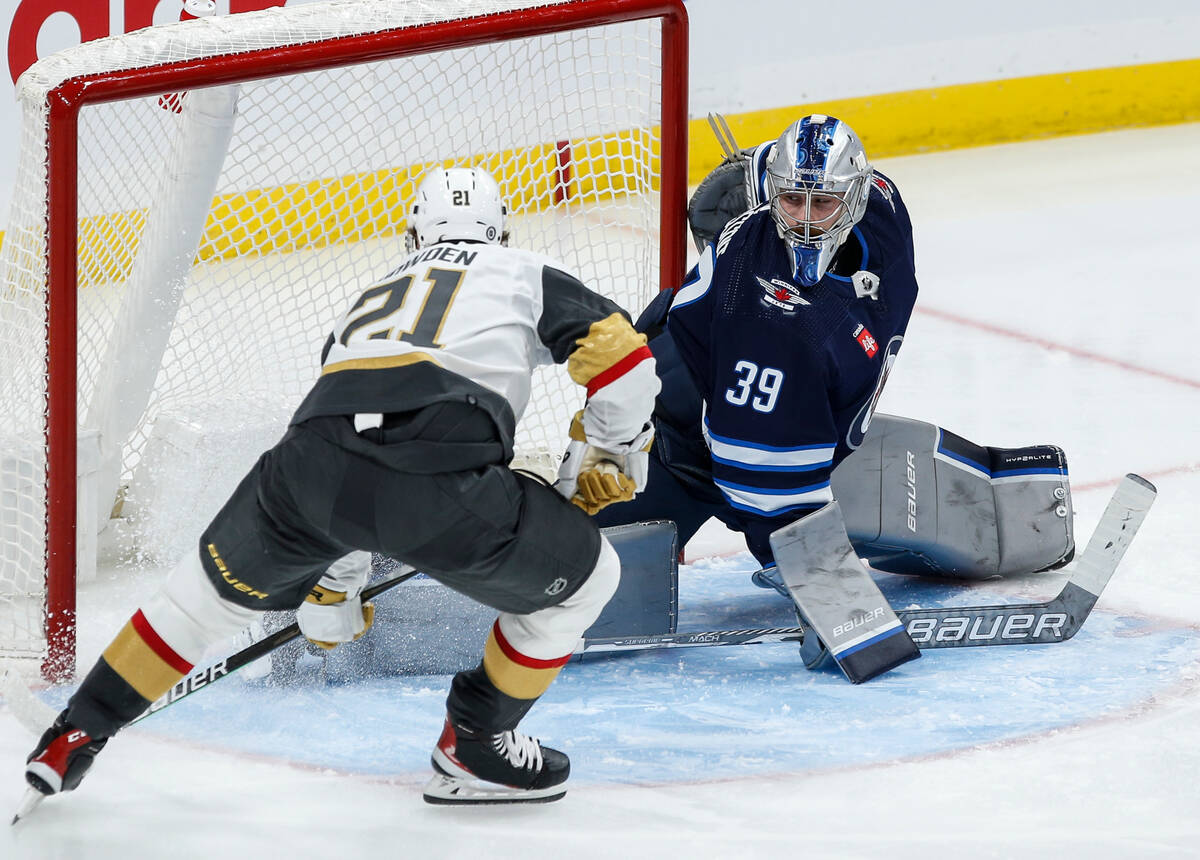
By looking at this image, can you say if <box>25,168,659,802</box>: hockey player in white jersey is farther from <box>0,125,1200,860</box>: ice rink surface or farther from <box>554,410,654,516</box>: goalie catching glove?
<box>0,125,1200,860</box>: ice rink surface

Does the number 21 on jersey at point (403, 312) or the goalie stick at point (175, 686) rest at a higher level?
the number 21 on jersey at point (403, 312)

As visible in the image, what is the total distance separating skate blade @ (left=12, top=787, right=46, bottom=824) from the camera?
2.11 metres

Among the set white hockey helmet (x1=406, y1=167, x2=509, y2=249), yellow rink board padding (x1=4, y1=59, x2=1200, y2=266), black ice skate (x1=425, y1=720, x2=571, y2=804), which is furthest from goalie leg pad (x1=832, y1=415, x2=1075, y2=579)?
white hockey helmet (x1=406, y1=167, x2=509, y2=249)

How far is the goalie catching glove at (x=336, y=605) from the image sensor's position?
2.39 meters

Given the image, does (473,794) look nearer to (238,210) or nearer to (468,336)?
(468,336)

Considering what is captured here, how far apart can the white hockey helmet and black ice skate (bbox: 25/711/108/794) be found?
0.79m

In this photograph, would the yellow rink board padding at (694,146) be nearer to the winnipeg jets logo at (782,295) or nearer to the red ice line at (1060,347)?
the winnipeg jets logo at (782,295)

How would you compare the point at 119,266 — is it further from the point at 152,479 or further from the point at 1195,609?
the point at 1195,609

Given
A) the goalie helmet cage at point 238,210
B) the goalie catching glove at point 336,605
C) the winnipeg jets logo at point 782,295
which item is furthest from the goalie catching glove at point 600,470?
the goalie helmet cage at point 238,210

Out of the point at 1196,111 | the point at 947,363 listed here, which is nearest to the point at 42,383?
the point at 947,363

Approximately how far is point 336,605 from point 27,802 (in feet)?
1.70

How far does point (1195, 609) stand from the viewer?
286cm

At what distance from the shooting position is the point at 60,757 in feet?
6.85

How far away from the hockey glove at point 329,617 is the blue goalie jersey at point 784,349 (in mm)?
674
